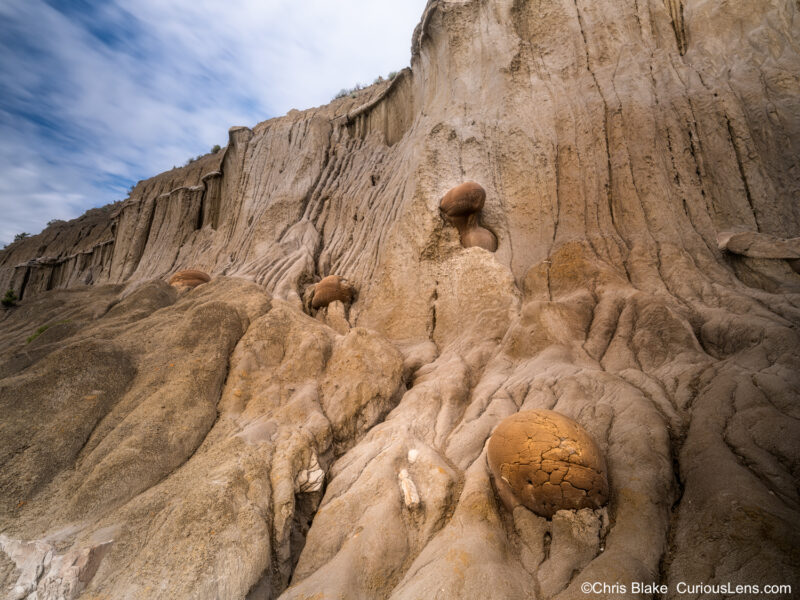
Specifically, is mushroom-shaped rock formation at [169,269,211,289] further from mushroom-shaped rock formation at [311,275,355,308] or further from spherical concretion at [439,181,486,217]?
spherical concretion at [439,181,486,217]

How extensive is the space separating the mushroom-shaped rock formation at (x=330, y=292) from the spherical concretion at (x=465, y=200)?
8.86 feet

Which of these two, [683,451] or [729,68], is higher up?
[729,68]

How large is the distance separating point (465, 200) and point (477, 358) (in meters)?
3.25

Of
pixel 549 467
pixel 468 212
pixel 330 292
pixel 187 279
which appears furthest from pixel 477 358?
pixel 187 279

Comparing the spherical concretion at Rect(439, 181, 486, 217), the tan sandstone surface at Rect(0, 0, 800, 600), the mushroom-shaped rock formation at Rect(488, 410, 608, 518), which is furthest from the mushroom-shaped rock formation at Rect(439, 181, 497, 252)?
the mushroom-shaped rock formation at Rect(488, 410, 608, 518)

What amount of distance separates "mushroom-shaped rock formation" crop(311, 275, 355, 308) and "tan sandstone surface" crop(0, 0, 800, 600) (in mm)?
290

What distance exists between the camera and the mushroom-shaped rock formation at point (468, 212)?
7289mm

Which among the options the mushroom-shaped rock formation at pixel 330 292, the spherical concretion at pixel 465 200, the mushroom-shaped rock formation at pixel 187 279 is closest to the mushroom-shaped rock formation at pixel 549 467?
the spherical concretion at pixel 465 200

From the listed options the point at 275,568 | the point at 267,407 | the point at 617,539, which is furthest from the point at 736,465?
the point at 267,407

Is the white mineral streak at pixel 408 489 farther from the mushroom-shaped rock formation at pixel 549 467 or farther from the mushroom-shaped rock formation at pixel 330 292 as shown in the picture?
the mushroom-shaped rock formation at pixel 330 292

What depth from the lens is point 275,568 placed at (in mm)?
3059

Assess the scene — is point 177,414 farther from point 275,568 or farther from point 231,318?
point 275,568

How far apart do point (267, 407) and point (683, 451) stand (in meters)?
4.39

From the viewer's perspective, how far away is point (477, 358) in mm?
5699
